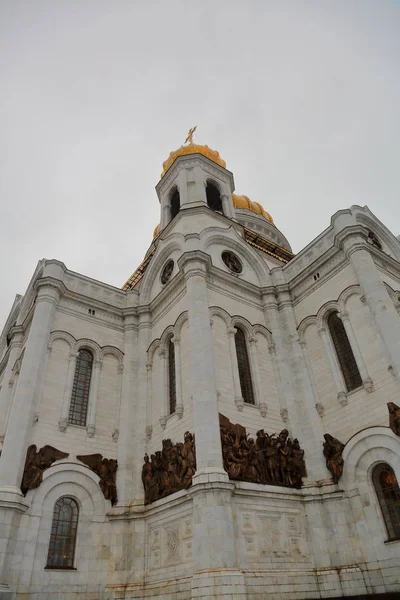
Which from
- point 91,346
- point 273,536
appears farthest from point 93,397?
point 273,536

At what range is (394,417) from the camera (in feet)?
46.1

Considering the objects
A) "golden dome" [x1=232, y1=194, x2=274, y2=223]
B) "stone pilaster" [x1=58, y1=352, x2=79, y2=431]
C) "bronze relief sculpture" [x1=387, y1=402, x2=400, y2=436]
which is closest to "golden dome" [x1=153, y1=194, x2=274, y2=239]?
"golden dome" [x1=232, y1=194, x2=274, y2=223]

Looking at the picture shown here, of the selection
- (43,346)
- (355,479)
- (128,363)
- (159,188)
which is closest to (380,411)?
(355,479)

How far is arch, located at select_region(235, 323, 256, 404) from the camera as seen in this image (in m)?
17.5

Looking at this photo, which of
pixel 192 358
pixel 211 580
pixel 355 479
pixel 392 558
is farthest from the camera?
A: pixel 192 358

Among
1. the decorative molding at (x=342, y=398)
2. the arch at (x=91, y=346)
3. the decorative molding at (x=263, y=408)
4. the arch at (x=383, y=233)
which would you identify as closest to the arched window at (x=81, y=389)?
the arch at (x=91, y=346)

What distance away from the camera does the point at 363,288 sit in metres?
16.9

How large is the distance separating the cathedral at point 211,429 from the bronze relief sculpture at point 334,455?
0.06m

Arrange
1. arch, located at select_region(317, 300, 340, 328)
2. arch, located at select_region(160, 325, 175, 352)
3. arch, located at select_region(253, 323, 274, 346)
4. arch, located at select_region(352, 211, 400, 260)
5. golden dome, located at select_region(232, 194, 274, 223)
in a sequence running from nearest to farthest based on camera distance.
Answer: arch, located at select_region(317, 300, 340, 328), arch, located at select_region(253, 323, 274, 346), arch, located at select_region(160, 325, 175, 352), arch, located at select_region(352, 211, 400, 260), golden dome, located at select_region(232, 194, 274, 223)

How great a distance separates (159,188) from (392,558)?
23712 mm

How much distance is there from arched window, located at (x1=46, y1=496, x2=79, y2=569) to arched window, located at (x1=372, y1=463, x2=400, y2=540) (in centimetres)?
1039

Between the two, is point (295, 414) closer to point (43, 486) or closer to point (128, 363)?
point (128, 363)

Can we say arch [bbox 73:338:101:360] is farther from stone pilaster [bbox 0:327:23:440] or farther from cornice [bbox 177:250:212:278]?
cornice [bbox 177:250:212:278]

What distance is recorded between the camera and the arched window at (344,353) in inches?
650
